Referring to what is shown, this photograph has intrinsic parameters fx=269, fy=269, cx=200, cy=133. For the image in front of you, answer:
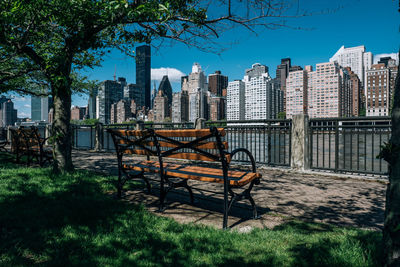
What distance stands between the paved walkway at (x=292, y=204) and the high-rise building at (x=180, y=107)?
501 feet

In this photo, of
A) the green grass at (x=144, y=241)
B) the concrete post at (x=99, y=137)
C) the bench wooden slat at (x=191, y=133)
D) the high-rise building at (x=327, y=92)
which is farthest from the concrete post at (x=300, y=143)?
the high-rise building at (x=327, y=92)

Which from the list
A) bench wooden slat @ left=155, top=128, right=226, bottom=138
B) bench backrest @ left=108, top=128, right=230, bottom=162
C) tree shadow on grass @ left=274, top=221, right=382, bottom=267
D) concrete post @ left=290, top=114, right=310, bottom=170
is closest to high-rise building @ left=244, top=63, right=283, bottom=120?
concrete post @ left=290, top=114, right=310, bottom=170

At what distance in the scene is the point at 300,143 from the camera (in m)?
7.64

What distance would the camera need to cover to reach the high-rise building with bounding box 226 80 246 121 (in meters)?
146

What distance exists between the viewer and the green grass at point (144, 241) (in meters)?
2.51

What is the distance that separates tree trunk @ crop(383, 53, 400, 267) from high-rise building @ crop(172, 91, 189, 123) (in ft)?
513

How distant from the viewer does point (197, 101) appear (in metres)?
152

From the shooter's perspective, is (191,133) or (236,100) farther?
(236,100)

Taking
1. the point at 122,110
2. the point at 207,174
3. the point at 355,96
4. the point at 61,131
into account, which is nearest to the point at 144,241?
the point at 207,174

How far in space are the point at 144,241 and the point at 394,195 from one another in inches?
94.8

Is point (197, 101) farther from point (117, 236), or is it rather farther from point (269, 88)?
point (117, 236)

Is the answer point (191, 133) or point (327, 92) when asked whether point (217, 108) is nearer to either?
point (327, 92)

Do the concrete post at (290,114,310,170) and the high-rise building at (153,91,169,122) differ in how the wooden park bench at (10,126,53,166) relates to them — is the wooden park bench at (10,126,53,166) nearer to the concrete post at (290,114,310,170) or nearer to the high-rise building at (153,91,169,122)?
the concrete post at (290,114,310,170)

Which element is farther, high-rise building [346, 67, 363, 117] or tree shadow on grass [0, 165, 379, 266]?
high-rise building [346, 67, 363, 117]
